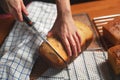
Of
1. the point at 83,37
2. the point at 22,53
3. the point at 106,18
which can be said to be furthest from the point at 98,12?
the point at 22,53

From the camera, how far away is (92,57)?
29.1 inches

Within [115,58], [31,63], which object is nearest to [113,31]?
[115,58]

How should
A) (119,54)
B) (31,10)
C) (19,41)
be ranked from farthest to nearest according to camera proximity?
(31,10)
(19,41)
(119,54)

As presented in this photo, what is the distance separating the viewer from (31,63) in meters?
0.73

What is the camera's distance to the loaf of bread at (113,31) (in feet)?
2.41

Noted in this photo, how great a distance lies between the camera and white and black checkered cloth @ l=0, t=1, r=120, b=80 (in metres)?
0.70

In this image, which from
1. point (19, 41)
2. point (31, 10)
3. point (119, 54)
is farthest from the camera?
point (31, 10)

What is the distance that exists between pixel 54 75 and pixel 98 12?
0.91 ft

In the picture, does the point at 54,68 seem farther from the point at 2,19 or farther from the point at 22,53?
the point at 2,19

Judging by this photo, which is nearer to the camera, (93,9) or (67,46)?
(67,46)

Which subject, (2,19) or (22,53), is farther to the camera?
(2,19)

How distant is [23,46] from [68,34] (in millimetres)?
146

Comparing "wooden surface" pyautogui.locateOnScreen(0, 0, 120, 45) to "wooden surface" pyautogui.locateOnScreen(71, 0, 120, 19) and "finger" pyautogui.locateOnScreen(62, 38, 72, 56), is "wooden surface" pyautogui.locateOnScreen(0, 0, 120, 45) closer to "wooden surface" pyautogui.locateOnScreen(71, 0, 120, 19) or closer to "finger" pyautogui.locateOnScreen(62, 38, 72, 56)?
"wooden surface" pyautogui.locateOnScreen(71, 0, 120, 19)

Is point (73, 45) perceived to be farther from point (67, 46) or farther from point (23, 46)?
point (23, 46)
